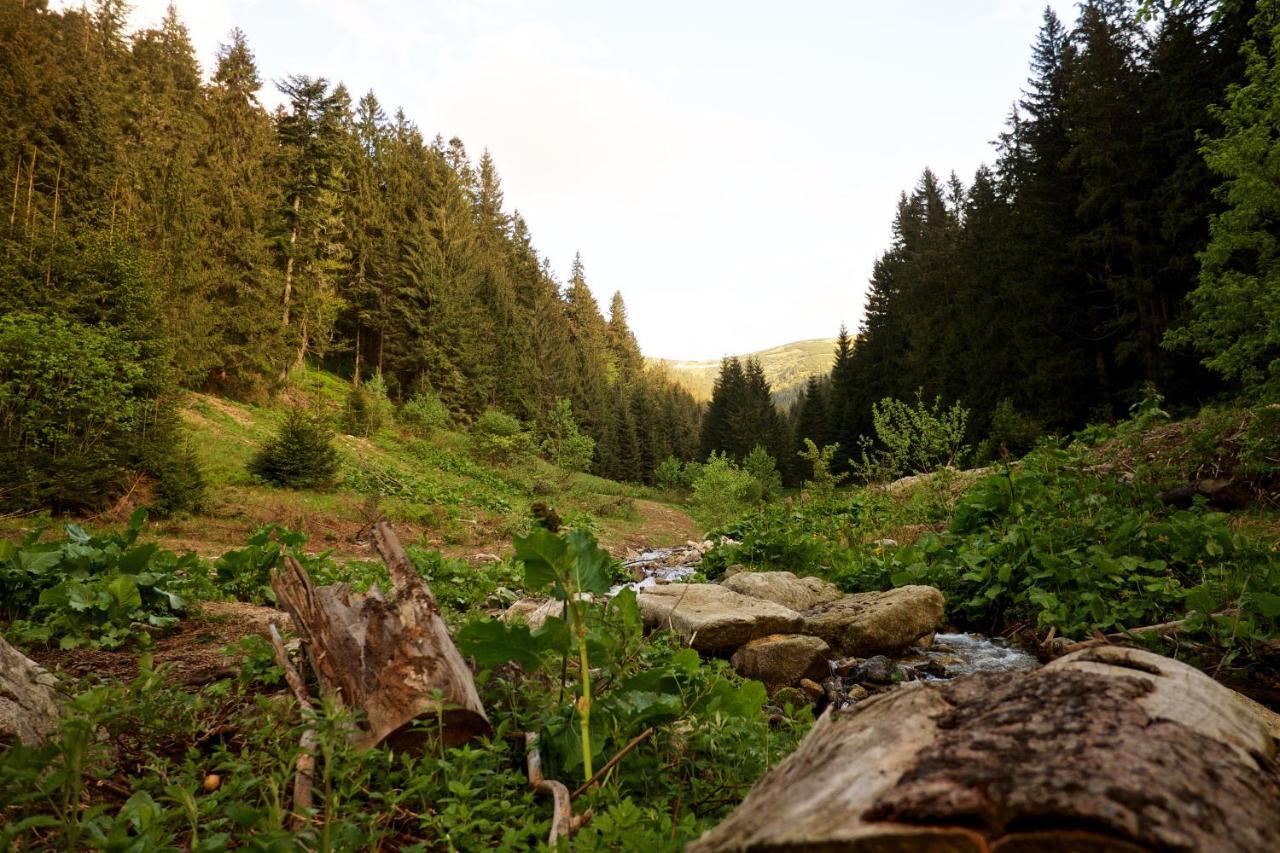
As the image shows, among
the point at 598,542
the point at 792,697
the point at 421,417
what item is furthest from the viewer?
the point at 421,417

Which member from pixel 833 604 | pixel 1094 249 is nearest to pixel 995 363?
pixel 1094 249

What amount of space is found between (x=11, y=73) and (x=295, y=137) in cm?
1432

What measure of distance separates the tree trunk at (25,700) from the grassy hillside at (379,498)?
6260mm

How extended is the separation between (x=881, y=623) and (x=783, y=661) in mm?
1255

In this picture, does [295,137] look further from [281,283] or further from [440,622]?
[440,622]

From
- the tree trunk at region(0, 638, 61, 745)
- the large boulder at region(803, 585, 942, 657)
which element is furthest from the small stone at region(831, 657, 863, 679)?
the tree trunk at region(0, 638, 61, 745)

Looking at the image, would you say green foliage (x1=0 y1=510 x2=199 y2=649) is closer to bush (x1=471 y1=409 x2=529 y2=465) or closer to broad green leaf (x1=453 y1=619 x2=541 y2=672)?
broad green leaf (x1=453 y1=619 x2=541 y2=672)

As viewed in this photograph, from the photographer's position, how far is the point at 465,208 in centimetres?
4169

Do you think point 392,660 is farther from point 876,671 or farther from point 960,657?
point 960,657

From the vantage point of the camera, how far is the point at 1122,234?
20.6 m

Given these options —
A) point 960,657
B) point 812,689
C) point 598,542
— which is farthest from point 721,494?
point 812,689

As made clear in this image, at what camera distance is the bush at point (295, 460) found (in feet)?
49.6

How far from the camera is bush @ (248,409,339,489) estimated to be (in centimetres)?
1512

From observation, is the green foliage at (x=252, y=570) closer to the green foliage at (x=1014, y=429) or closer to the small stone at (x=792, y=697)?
the small stone at (x=792, y=697)
